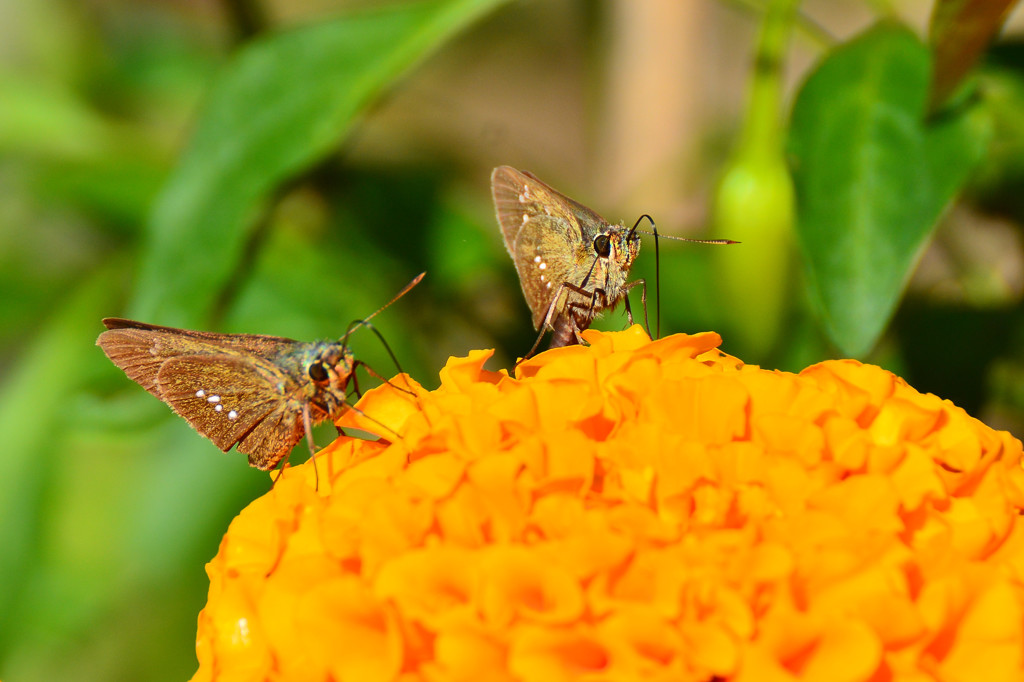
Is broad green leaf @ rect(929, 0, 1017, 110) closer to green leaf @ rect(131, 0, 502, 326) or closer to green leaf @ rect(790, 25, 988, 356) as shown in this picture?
green leaf @ rect(790, 25, 988, 356)

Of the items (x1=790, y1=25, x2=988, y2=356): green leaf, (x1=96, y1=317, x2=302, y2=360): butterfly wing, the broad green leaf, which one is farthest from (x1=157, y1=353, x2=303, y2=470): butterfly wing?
the broad green leaf

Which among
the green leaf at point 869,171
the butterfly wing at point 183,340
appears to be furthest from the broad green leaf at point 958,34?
the butterfly wing at point 183,340

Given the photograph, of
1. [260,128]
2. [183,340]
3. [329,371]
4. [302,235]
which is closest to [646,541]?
[329,371]

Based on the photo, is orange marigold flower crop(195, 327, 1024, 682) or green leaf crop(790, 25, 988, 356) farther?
green leaf crop(790, 25, 988, 356)

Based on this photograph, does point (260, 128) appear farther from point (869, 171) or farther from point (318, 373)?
point (869, 171)

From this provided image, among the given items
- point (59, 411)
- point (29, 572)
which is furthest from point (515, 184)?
point (29, 572)

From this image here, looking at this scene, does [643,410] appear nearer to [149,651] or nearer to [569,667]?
[569,667]
